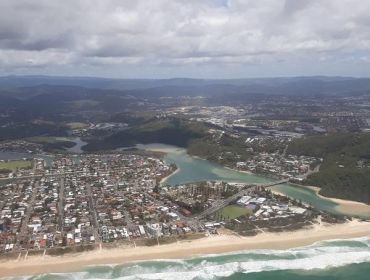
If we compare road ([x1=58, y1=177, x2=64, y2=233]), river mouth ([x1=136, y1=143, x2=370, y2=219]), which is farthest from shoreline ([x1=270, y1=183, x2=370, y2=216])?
road ([x1=58, y1=177, x2=64, y2=233])

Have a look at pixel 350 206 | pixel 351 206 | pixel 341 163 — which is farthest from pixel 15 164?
Result: pixel 351 206

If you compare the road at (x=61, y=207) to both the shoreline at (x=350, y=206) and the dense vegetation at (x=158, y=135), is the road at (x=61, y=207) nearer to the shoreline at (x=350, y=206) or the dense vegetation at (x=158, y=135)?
the shoreline at (x=350, y=206)

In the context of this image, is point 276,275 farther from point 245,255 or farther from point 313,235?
point 313,235

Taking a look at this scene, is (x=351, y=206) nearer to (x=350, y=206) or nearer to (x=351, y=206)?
(x=351, y=206)

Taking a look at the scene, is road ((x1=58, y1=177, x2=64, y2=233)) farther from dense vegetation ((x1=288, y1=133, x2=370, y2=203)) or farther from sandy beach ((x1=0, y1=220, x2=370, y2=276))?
dense vegetation ((x1=288, y1=133, x2=370, y2=203))

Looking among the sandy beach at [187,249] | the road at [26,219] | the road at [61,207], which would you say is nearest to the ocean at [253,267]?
the sandy beach at [187,249]

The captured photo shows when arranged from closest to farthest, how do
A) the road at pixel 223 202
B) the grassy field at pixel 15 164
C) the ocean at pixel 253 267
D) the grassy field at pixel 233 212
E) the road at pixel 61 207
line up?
1. the ocean at pixel 253 267
2. the road at pixel 61 207
3. the grassy field at pixel 233 212
4. the road at pixel 223 202
5. the grassy field at pixel 15 164
